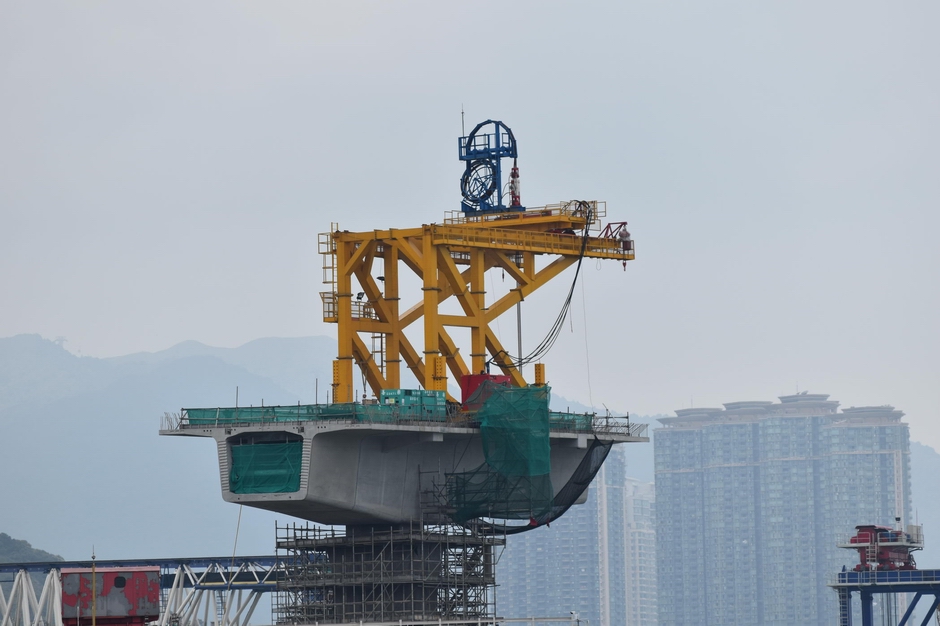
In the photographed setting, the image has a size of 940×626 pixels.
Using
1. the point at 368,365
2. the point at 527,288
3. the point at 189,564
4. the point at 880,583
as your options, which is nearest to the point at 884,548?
the point at 880,583

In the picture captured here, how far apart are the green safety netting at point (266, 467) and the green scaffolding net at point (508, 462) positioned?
7.85 meters

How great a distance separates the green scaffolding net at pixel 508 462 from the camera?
3108 inches

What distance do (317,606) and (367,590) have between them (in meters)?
2.69

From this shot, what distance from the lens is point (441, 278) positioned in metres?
85.2

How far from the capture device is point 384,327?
3327 inches

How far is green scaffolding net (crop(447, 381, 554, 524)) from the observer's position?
78.9 metres

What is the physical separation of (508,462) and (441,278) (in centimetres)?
1040

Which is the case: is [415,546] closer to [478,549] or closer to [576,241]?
[478,549]

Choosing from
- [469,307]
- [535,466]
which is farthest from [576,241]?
[535,466]

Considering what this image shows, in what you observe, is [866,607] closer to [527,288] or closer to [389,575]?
[527,288]

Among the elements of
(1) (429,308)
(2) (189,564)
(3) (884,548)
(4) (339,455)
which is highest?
(1) (429,308)

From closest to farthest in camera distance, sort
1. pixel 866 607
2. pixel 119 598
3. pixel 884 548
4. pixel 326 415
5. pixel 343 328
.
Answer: pixel 326 415 → pixel 343 328 → pixel 119 598 → pixel 866 607 → pixel 884 548

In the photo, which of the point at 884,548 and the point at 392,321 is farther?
the point at 884,548

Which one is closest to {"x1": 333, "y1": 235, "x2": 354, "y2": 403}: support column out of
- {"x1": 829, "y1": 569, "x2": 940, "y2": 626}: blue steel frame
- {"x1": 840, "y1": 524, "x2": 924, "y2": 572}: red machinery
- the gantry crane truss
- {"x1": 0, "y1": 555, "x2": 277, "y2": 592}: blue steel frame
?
the gantry crane truss
